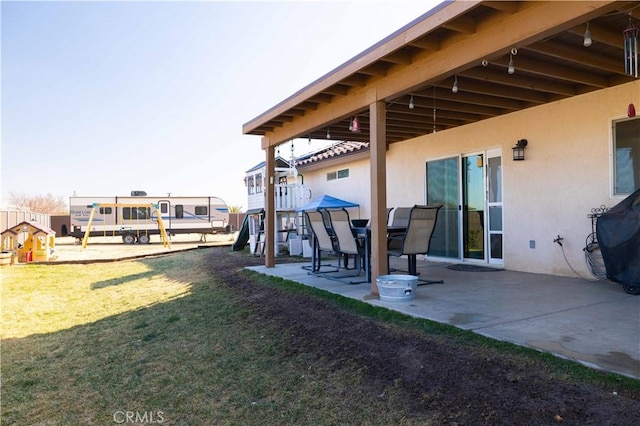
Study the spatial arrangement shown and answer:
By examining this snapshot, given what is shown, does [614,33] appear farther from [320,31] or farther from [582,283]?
[320,31]

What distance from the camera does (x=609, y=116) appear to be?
5.34 metres

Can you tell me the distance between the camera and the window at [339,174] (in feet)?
36.7

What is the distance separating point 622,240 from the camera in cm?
443

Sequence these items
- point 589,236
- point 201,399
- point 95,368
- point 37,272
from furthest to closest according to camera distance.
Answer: point 37,272
point 589,236
point 95,368
point 201,399

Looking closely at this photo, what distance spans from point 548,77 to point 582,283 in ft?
8.37

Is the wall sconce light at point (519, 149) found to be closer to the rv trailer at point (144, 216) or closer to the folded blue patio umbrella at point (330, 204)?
the folded blue patio umbrella at point (330, 204)

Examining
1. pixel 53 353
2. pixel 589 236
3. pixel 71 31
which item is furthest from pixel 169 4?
pixel 589 236

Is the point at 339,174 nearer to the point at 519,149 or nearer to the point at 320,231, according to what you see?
the point at 320,231

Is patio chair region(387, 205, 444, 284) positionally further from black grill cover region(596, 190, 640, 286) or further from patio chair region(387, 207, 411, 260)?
black grill cover region(596, 190, 640, 286)

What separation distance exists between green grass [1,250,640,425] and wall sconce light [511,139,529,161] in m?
3.73

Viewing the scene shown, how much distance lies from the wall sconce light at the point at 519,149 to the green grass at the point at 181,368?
373 centimetres

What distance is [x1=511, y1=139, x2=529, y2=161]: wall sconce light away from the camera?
21.1ft

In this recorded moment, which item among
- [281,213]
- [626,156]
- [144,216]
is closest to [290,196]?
[281,213]

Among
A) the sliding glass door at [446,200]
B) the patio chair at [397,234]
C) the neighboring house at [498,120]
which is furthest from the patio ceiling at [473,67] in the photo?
the patio chair at [397,234]
